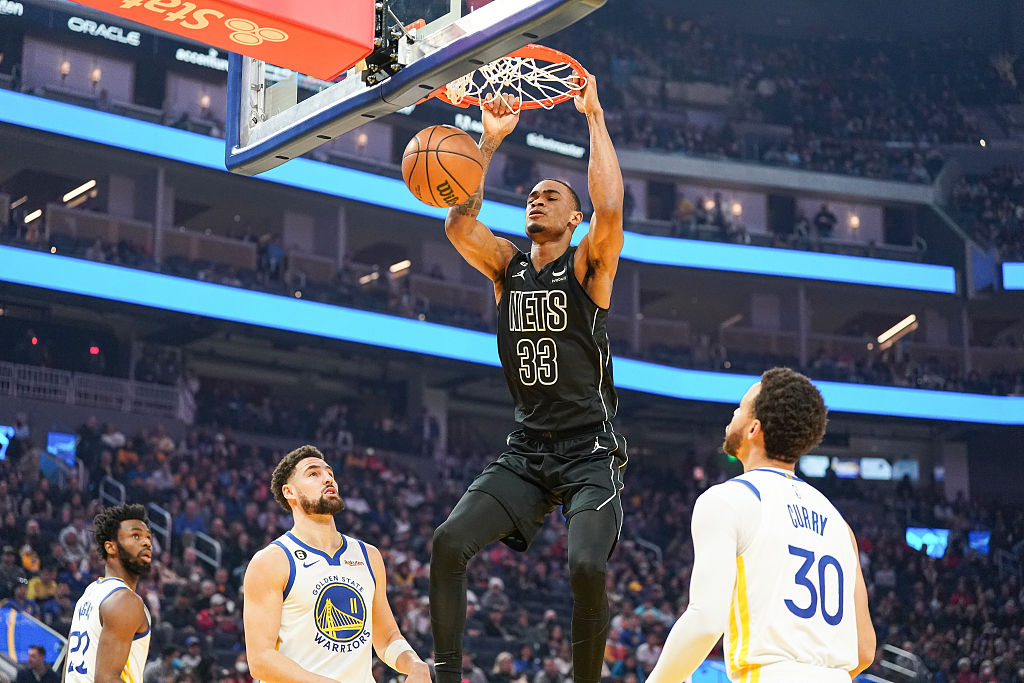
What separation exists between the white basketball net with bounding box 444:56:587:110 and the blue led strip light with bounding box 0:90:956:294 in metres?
18.2

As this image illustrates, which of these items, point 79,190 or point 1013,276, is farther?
point 1013,276

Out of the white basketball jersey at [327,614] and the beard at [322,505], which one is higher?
the beard at [322,505]

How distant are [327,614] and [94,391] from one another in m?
18.3

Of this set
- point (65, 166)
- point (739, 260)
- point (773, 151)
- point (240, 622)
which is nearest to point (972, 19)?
point (773, 151)

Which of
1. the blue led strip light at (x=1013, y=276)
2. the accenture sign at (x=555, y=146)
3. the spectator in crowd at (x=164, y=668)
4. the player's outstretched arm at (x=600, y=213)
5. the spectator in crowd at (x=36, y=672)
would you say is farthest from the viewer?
the accenture sign at (x=555, y=146)

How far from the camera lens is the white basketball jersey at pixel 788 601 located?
329cm

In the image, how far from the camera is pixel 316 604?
5309 mm

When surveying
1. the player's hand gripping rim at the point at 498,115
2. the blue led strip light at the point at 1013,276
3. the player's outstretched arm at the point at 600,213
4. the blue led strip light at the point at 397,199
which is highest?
the blue led strip light at the point at 397,199

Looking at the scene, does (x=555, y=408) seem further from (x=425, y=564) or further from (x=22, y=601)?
Answer: (x=425, y=564)

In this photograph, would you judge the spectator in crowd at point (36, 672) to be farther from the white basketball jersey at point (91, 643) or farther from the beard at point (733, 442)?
the beard at point (733, 442)

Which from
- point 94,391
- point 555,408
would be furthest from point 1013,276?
point 555,408

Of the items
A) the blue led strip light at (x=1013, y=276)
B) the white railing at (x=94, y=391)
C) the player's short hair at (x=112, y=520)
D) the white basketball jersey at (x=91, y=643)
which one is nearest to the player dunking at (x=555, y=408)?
the white basketball jersey at (x=91, y=643)

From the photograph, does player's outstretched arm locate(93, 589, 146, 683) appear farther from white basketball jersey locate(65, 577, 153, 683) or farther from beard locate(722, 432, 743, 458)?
beard locate(722, 432, 743, 458)

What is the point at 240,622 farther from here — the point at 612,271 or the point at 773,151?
the point at 773,151
